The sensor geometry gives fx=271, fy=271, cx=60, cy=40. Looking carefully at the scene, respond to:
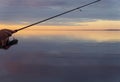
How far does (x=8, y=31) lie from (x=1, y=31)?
47cm

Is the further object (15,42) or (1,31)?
(15,42)

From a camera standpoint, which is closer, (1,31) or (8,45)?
(1,31)

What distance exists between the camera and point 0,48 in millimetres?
15242

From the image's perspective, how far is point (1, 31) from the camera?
14461 mm

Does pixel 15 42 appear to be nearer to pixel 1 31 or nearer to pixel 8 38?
pixel 8 38

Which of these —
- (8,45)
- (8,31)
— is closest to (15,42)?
(8,45)

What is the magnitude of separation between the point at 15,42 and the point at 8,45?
50cm

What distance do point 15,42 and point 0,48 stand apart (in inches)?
47.9

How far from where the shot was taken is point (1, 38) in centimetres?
1427

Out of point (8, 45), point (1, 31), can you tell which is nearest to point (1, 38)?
point (1, 31)

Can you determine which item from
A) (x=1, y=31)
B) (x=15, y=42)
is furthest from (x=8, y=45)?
(x=1, y=31)

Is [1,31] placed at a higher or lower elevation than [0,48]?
higher

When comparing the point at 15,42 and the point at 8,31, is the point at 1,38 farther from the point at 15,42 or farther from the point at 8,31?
the point at 15,42

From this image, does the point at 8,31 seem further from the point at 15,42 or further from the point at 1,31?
the point at 15,42
